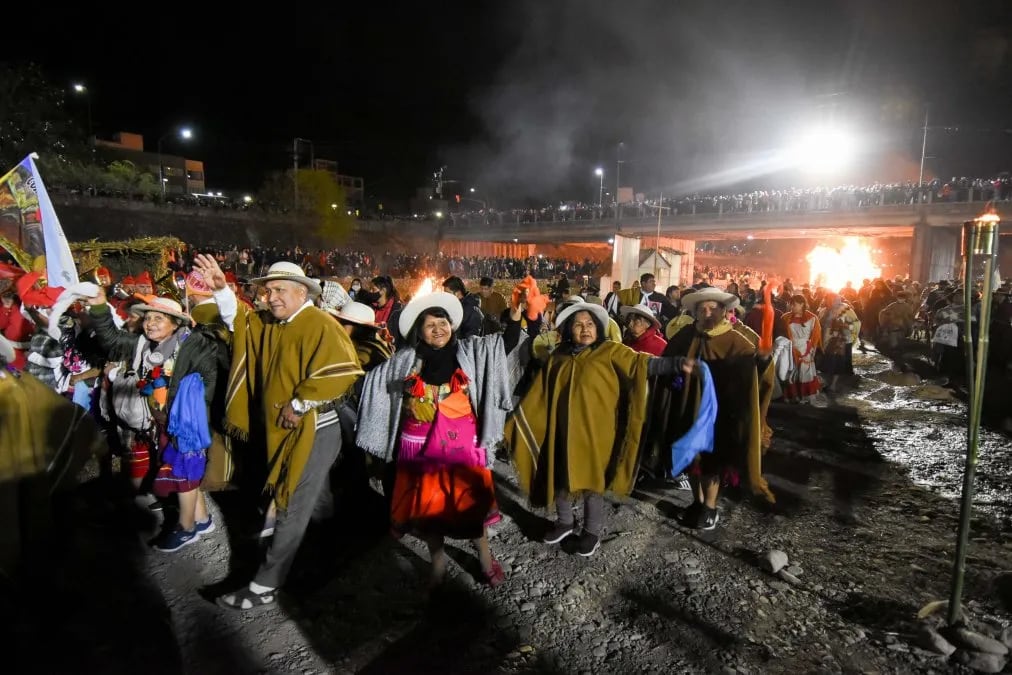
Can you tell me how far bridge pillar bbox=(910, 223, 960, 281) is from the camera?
2820 centimetres

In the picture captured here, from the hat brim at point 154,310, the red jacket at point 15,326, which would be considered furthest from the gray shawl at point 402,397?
the red jacket at point 15,326

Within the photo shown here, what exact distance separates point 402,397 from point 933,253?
33.9 m

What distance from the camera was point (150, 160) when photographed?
58219 millimetres

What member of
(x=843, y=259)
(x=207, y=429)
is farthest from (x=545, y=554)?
(x=843, y=259)

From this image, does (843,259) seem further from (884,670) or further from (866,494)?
(884,670)

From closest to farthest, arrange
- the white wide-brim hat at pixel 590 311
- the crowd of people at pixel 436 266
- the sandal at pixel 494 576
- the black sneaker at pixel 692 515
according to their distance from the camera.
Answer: the sandal at pixel 494 576
the white wide-brim hat at pixel 590 311
the black sneaker at pixel 692 515
the crowd of people at pixel 436 266

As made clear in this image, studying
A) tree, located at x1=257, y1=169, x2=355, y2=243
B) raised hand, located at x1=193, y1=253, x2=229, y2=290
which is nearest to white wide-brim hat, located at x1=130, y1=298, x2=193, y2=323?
raised hand, located at x1=193, y1=253, x2=229, y2=290

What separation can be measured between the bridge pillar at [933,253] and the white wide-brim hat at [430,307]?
3245 cm

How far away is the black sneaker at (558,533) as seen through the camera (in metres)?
4.17

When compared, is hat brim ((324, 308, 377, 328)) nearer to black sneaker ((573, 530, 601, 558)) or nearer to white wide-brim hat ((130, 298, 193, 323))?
white wide-brim hat ((130, 298, 193, 323))

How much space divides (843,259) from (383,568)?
159 feet

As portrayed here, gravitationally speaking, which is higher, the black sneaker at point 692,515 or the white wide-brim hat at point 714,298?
the white wide-brim hat at point 714,298

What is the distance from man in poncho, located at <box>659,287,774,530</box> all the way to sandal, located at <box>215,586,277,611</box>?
3003 mm

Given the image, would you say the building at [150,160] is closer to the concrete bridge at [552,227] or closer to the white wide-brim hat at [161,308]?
the concrete bridge at [552,227]
